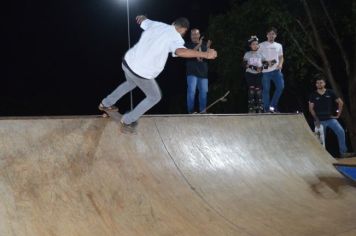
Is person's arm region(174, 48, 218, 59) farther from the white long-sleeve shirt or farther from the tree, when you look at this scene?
the tree

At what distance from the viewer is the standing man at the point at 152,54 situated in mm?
5238

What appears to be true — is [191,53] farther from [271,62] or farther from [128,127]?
[271,62]

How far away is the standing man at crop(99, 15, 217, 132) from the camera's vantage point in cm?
524

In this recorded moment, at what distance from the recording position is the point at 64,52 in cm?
5556

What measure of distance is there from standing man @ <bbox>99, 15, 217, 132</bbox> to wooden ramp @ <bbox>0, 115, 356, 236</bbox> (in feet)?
1.86

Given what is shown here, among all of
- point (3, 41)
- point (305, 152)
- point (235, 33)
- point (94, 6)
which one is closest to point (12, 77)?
point (3, 41)

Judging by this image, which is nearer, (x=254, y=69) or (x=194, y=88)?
(x=194, y=88)

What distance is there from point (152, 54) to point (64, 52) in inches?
2071

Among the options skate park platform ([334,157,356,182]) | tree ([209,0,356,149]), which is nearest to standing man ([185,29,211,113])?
skate park platform ([334,157,356,182])

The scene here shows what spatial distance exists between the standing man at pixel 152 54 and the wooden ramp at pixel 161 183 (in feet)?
1.86

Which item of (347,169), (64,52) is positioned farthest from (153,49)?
(64,52)

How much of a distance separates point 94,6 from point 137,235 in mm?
49992

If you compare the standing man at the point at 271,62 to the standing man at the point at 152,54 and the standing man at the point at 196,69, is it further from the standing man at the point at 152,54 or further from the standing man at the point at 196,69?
the standing man at the point at 152,54

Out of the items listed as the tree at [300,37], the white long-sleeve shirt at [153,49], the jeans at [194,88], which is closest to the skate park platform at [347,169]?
the jeans at [194,88]
